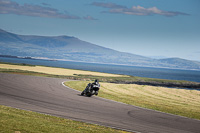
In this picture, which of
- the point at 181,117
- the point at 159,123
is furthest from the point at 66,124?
the point at 181,117

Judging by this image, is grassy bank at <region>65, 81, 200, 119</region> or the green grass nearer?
the green grass

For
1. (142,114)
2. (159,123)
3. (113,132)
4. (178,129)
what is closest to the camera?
(113,132)

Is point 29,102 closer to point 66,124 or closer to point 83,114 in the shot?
point 83,114

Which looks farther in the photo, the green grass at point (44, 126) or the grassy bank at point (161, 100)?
the grassy bank at point (161, 100)

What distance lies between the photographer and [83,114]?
1627 cm

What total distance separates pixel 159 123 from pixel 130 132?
333 centimetres

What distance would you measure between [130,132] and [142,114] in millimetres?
5450

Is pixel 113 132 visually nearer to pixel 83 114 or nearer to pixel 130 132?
pixel 130 132

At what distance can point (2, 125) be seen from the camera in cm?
1091

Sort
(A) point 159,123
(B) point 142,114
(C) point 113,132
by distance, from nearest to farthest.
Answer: (C) point 113,132
(A) point 159,123
(B) point 142,114

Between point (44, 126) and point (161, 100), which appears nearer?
point (44, 126)

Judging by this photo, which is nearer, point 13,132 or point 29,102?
point 13,132

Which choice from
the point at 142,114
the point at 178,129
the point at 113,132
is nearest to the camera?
the point at 113,132

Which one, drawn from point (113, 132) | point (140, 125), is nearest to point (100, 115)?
point (140, 125)
